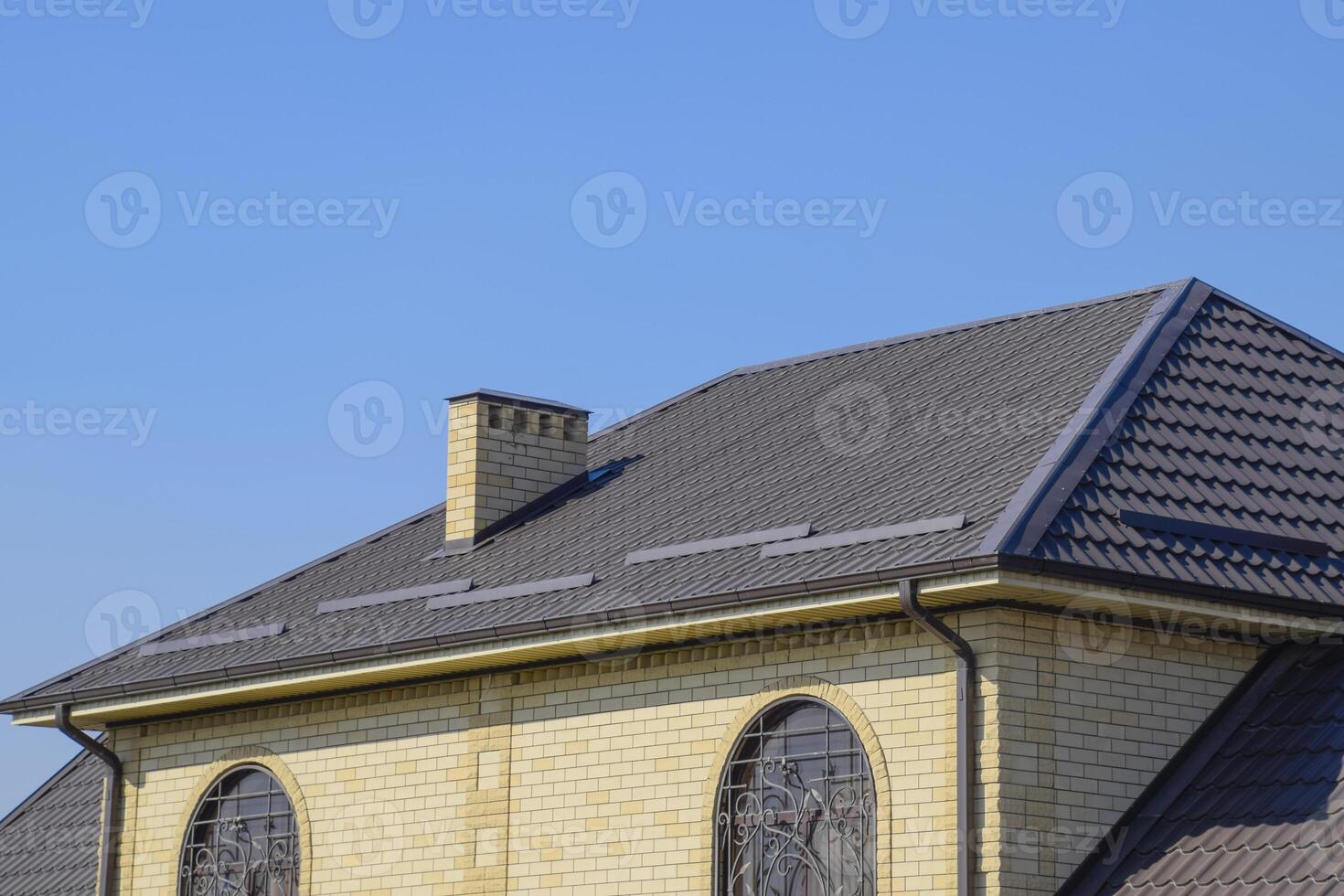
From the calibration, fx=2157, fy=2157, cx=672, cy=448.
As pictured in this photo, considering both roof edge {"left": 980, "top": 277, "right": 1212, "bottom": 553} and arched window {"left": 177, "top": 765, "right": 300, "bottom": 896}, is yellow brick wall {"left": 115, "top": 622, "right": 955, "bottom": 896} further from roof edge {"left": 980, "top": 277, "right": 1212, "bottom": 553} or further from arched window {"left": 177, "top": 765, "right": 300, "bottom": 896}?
roof edge {"left": 980, "top": 277, "right": 1212, "bottom": 553}

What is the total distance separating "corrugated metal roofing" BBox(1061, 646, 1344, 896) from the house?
0.03m

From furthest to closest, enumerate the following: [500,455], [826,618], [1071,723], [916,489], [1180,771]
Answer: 1. [500,455]
2. [916,489]
3. [826,618]
4. [1180,771]
5. [1071,723]

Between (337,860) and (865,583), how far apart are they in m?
6.06

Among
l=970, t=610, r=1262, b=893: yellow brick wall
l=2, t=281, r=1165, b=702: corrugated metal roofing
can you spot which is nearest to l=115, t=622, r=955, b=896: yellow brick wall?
l=970, t=610, r=1262, b=893: yellow brick wall

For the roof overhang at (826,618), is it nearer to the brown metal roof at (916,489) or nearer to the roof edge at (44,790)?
the brown metal roof at (916,489)

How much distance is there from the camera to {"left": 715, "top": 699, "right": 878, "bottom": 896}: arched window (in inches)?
578

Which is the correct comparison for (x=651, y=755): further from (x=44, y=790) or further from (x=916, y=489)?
(x=44, y=790)

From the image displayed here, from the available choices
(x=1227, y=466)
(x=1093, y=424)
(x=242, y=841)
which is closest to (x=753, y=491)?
(x=1093, y=424)

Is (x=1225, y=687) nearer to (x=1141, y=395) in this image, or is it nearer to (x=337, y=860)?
(x=1141, y=395)

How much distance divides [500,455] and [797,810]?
19.6 feet

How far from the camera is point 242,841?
1852cm

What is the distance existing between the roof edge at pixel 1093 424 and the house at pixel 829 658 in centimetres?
4

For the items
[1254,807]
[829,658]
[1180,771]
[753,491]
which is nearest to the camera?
[1254,807]

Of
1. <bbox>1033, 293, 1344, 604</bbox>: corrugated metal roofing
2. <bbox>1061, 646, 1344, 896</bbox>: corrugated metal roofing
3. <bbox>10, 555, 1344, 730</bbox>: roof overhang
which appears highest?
<bbox>1033, 293, 1344, 604</bbox>: corrugated metal roofing
